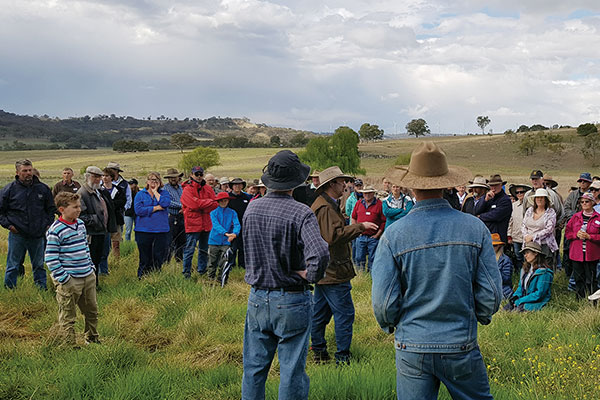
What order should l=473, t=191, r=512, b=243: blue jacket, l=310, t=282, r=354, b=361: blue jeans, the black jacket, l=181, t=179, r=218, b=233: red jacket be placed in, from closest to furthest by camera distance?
l=310, t=282, r=354, b=361: blue jeans → the black jacket → l=473, t=191, r=512, b=243: blue jacket → l=181, t=179, r=218, b=233: red jacket

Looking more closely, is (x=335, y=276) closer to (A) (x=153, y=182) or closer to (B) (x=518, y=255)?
(A) (x=153, y=182)

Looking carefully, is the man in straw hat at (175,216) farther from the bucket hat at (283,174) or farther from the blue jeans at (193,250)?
the bucket hat at (283,174)

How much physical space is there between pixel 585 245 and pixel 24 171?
30.8ft

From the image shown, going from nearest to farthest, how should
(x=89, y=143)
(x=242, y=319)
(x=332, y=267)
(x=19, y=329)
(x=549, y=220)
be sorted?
(x=332, y=267)
(x=19, y=329)
(x=242, y=319)
(x=549, y=220)
(x=89, y=143)

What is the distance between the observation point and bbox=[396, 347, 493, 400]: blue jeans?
2.73 meters

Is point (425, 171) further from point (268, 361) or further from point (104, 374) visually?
point (104, 374)

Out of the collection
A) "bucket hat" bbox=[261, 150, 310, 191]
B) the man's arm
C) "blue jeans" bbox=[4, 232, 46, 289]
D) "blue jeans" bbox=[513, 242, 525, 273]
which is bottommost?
"blue jeans" bbox=[513, 242, 525, 273]

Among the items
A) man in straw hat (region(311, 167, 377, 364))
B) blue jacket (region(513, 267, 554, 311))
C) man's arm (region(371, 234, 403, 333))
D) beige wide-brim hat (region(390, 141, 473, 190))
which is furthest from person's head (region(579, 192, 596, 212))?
man's arm (region(371, 234, 403, 333))

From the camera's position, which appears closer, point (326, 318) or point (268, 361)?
point (268, 361)

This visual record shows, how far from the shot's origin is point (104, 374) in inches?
181

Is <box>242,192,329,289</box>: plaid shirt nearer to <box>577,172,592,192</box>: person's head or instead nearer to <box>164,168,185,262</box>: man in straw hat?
<box>164,168,185,262</box>: man in straw hat

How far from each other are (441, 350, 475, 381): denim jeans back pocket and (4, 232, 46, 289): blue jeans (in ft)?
23.3

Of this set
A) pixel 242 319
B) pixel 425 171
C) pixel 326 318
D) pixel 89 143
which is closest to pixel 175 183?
pixel 242 319

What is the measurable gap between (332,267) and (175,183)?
19.5 feet
